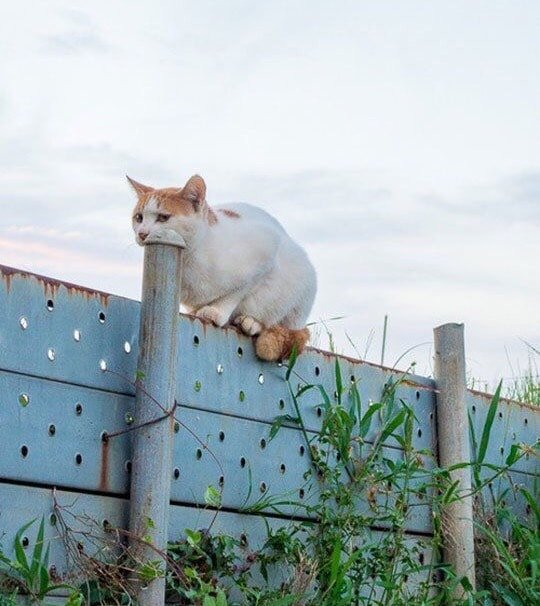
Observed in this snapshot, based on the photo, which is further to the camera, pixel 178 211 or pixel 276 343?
pixel 178 211

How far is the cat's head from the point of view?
3414 millimetres

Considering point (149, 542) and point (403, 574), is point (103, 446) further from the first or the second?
point (403, 574)

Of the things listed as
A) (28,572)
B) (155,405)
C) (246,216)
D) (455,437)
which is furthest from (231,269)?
(28,572)

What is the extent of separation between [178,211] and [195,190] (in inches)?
3.2

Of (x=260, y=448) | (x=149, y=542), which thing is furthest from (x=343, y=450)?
(x=149, y=542)

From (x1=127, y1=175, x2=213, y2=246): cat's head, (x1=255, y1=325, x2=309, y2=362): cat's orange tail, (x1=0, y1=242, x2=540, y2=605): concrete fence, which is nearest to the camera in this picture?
(x1=0, y1=242, x2=540, y2=605): concrete fence

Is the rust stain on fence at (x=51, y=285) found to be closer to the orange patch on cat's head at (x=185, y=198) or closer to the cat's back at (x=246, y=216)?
the orange patch on cat's head at (x=185, y=198)

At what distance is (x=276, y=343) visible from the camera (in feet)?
10.7

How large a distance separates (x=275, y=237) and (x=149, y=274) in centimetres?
82

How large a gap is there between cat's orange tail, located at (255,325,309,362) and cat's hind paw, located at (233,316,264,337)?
17mm

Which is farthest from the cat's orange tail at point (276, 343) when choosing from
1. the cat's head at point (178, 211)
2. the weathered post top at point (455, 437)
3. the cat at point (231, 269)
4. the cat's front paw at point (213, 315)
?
the weathered post top at point (455, 437)

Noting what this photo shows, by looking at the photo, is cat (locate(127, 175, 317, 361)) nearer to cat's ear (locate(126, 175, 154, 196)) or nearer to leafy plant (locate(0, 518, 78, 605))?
cat's ear (locate(126, 175, 154, 196))

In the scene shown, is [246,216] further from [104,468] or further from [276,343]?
[104,468]

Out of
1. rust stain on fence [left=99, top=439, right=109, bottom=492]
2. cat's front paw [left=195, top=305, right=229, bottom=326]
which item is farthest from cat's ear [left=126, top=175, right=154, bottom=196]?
rust stain on fence [left=99, top=439, right=109, bottom=492]
